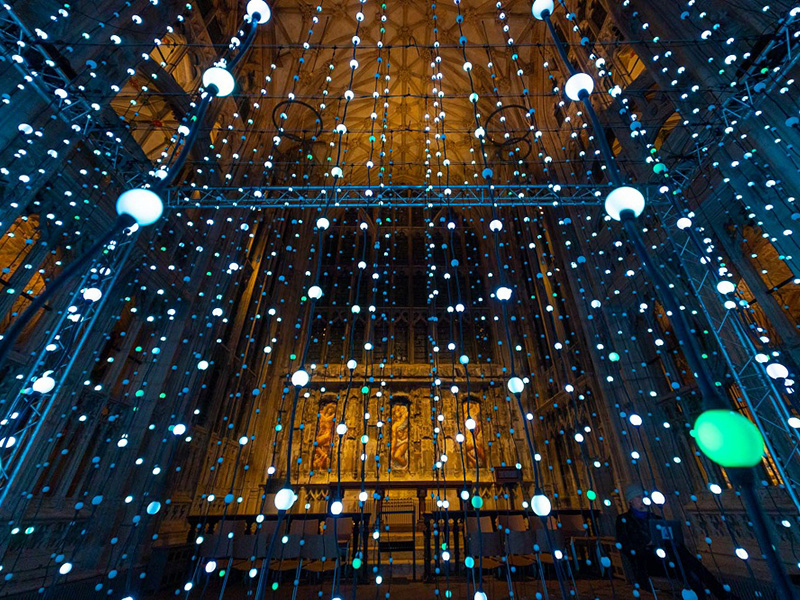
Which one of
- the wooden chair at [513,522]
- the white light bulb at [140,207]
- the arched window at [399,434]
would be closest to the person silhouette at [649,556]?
the wooden chair at [513,522]

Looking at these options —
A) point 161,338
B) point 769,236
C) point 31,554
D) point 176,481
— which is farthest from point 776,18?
point 176,481

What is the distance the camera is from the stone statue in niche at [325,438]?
9828mm

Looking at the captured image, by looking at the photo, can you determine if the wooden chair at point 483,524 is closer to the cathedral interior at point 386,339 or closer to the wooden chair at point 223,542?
the cathedral interior at point 386,339

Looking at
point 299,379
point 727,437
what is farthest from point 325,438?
point 727,437

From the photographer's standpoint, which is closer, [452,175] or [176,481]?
[176,481]

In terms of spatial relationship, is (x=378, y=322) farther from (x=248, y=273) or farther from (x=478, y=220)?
(x=478, y=220)

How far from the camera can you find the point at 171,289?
6.69m

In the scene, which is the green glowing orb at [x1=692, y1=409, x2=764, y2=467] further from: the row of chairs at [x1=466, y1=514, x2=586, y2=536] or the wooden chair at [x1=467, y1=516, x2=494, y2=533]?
the row of chairs at [x1=466, y1=514, x2=586, y2=536]

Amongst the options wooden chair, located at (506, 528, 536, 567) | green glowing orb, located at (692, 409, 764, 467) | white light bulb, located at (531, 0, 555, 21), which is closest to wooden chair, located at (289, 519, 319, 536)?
wooden chair, located at (506, 528, 536, 567)

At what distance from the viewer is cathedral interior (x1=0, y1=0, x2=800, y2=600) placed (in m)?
3.78

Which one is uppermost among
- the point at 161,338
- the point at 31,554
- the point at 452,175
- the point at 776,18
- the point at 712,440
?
the point at 452,175

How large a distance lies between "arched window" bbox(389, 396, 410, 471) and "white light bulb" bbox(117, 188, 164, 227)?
9.46 m

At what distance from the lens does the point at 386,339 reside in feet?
23.2

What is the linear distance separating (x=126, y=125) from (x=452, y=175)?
1159 cm
